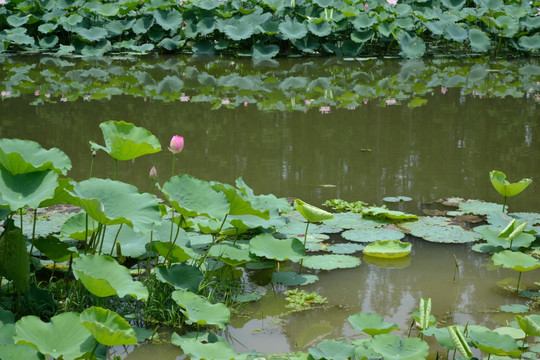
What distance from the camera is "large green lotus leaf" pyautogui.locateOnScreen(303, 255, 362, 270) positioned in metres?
2.44

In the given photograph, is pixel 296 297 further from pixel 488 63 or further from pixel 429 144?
pixel 488 63

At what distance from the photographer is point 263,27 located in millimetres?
8727

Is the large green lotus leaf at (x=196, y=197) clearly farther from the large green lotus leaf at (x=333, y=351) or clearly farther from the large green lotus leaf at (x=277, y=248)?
the large green lotus leaf at (x=333, y=351)

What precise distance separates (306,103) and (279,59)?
311cm

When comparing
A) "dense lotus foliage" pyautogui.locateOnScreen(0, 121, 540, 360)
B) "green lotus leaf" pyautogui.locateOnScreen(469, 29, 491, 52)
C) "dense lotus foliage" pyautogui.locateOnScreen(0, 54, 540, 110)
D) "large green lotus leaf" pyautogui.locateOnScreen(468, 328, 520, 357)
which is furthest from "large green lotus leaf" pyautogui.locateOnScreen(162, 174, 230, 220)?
"green lotus leaf" pyautogui.locateOnScreen(469, 29, 491, 52)

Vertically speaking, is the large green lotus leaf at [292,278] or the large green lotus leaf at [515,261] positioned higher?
the large green lotus leaf at [515,261]

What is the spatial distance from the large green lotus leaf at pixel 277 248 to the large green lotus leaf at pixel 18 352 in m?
0.88

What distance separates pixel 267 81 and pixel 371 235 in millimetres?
4126

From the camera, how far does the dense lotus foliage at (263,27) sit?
8641 mm

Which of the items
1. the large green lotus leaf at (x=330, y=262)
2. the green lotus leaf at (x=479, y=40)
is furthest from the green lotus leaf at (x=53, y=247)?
the green lotus leaf at (x=479, y=40)

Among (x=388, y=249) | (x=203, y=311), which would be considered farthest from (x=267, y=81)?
(x=203, y=311)

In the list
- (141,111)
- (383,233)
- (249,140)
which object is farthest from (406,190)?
(141,111)

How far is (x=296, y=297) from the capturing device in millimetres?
2252

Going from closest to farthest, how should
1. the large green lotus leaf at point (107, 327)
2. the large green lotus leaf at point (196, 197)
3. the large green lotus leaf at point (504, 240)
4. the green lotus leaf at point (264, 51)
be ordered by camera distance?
the large green lotus leaf at point (107, 327) → the large green lotus leaf at point (196, 197) → the large green lotus leaf at point (504, 240) → the green lotus leaf at point (264, 51)
